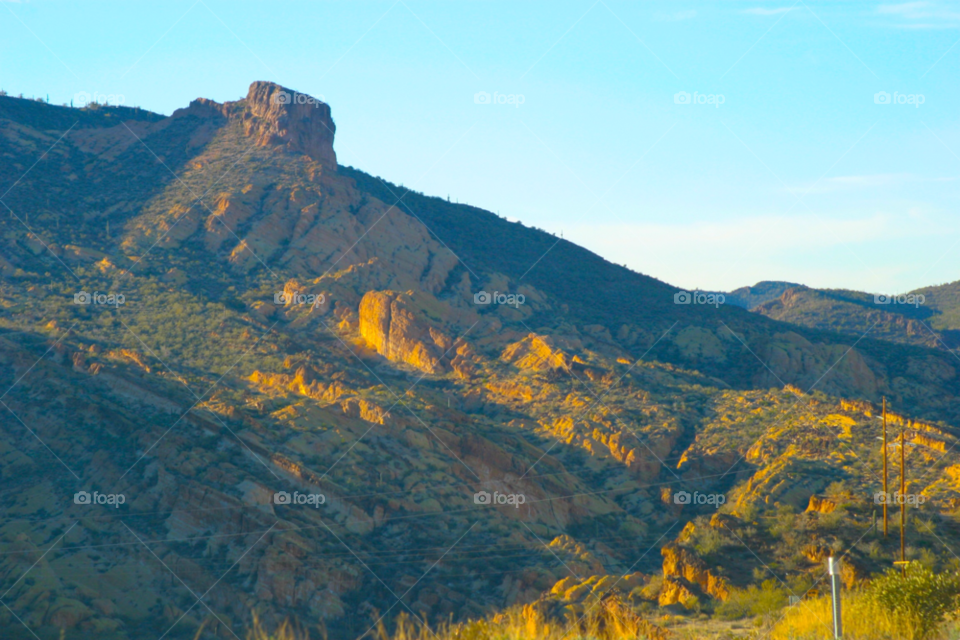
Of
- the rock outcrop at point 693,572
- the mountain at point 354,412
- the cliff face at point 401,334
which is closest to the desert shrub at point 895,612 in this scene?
the mountain at point 354,412

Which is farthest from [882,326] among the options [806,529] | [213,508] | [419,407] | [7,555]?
[7,555]

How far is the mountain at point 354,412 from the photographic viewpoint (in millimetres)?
29734

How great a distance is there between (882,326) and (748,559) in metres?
89.6

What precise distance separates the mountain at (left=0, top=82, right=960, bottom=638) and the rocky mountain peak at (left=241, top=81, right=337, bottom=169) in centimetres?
26

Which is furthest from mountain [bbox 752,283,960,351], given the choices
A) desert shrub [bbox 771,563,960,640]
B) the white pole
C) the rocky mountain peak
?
the white pole

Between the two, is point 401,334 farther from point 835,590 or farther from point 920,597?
point 835,590

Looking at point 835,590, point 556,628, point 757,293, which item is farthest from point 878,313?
point 835,590

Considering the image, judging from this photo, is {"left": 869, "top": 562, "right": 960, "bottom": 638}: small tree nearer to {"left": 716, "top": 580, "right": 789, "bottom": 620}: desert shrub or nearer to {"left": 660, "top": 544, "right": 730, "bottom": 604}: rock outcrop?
{"left": 716, "top": 580, "right": 789, "bottom": 620}: desert shrub

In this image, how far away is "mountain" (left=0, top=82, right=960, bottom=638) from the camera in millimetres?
29734

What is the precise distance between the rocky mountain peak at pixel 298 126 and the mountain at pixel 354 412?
0.26 meters

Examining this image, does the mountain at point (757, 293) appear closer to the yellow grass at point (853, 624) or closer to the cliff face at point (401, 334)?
the cliff face at point (401, 334)

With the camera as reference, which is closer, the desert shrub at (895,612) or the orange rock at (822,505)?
the desert shrub at (895,612)

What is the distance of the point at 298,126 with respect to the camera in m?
79.9

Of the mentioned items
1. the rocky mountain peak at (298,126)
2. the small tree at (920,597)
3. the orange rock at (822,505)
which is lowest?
the orange rock at (822,505)
